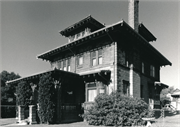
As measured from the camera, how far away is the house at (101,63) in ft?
46.3

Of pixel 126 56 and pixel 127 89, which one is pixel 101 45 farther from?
pixel 127 89

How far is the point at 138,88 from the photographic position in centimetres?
1656

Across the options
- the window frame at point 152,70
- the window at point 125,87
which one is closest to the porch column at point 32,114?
the window at point 125,87

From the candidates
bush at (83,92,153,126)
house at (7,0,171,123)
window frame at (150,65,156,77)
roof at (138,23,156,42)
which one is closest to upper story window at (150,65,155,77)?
window frame at (150,65,156,77)

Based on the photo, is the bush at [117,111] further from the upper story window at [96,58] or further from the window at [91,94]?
the upper story window at [96,58]

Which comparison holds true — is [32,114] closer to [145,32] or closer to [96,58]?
[96,58]

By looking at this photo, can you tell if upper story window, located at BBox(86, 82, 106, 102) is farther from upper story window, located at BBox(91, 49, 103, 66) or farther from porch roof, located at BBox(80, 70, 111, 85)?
upper story window, located at BBox(91, 49, 103, 66)

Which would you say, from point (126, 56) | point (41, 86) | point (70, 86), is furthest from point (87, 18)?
point (41, 86)

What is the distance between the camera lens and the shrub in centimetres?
1274

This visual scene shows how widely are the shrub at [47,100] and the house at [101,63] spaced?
750 millimetres

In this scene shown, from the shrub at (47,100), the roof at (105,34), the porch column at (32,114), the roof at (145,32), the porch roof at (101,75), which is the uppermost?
the roof at (145,32)

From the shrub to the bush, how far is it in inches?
105

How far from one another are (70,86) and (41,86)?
427cm

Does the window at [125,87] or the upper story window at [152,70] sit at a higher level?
the upper story window at [152,70]
